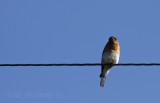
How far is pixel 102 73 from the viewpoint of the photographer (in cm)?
1454

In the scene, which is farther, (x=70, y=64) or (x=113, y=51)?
(x=113, y=51)

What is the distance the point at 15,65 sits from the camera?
395 inches

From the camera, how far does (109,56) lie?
14.5m

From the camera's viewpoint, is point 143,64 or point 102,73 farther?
point 102,73

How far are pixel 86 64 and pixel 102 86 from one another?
14.7 feet

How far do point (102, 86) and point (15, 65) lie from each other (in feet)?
16.1

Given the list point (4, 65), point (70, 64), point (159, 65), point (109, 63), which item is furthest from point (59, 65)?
point (109, 63)

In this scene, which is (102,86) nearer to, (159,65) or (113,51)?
(113,51)

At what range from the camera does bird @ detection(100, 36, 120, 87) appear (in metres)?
14.4

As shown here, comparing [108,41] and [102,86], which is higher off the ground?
[108,41]

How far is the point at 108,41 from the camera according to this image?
1518 cm

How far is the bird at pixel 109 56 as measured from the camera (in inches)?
568

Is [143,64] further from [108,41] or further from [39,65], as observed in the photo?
[108,41]

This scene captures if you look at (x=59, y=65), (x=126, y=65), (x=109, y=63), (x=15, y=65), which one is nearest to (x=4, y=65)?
(x=15, y=65)
